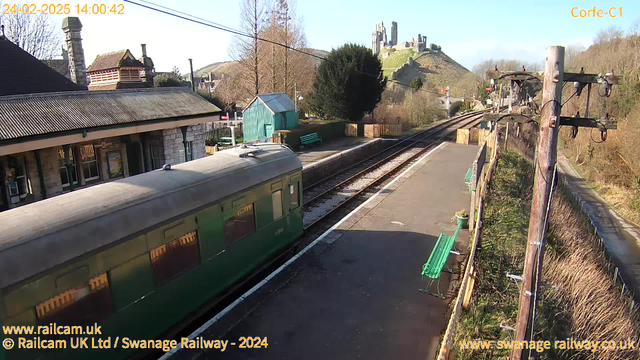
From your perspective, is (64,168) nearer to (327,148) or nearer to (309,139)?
(327,148)

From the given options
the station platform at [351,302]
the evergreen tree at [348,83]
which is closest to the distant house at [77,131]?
the station platform at [351,302]

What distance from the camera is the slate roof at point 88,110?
10.7m

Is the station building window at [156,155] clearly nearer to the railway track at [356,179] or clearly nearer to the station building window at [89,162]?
the station building window at [89,162]

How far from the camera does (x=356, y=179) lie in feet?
62.8

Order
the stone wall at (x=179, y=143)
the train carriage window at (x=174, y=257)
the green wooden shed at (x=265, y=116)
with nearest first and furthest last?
1. the train carriage window at (x=174, y=257)
2. the stone wall at (x=179, y=143)
3. the green wooden shed at (x=265, y=116)

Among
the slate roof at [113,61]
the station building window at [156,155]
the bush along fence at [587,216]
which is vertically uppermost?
the slate roof at [113,61]

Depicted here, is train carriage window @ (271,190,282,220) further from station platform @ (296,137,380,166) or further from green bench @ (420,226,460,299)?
station platform @ (296,137,380,166)

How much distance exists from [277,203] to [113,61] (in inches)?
760

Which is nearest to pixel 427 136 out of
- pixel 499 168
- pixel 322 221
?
pixel 499 168

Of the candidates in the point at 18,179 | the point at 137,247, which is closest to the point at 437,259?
the point at 137,247

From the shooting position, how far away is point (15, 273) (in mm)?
4422

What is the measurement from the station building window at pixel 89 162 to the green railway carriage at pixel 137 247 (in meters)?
6.83

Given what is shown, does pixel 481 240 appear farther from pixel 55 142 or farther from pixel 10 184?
pixel 10 184

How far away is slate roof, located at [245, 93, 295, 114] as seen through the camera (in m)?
27.0
